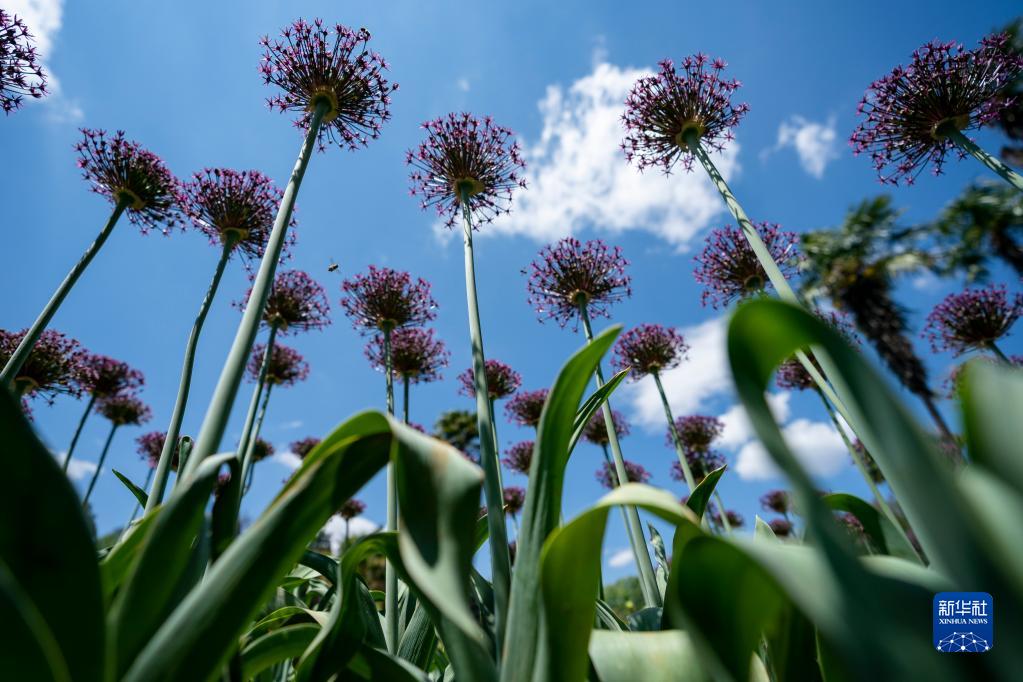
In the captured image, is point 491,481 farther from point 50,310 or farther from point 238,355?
point 50,310

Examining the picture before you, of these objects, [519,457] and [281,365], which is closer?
[281,365]

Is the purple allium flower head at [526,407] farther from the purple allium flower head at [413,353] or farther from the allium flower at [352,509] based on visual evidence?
the allium flower at [352,509]

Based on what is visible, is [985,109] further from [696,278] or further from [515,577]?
[515,577]

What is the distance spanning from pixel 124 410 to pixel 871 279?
22.0 meters

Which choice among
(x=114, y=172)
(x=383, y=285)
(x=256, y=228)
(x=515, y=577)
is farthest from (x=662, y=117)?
(x=114, y=172)

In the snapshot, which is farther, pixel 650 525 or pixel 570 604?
pixel 650 525

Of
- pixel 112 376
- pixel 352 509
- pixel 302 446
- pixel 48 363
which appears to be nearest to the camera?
pixel 48 363

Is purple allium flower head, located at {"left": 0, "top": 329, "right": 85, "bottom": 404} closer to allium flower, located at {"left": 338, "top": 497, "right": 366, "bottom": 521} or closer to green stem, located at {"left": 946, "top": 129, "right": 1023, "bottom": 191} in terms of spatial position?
allium flower, located at {"left": 338, "top": 497, "right": 366, "bottom": 521}

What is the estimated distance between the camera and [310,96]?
3031 millimetres

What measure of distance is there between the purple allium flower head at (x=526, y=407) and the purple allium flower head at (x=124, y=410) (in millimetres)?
7985

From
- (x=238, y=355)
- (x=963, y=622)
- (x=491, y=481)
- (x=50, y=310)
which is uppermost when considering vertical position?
(x=50, y=310)

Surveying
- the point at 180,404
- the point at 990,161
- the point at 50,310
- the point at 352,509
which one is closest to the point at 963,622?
the point at 180,404

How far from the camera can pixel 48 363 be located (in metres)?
6.77

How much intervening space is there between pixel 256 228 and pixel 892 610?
5.22 m
